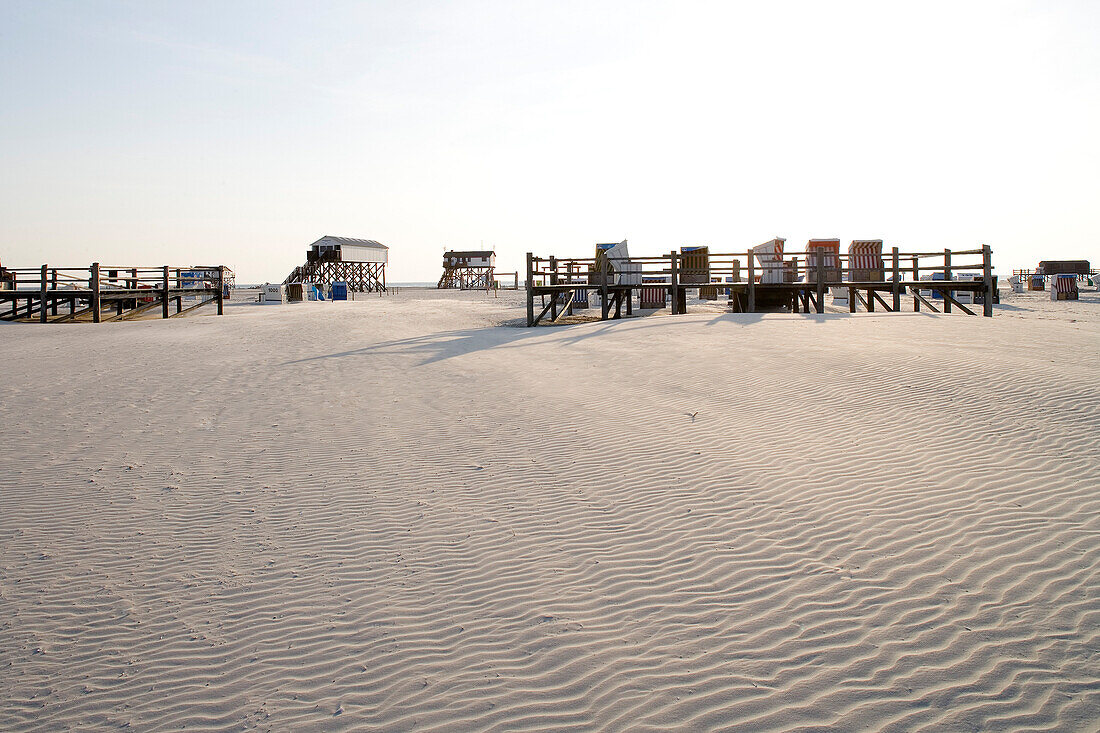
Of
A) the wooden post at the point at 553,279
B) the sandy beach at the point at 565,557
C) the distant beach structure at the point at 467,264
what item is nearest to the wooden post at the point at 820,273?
the wooden post at the point at 553,279

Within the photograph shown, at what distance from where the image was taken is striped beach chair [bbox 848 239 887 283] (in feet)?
73.7

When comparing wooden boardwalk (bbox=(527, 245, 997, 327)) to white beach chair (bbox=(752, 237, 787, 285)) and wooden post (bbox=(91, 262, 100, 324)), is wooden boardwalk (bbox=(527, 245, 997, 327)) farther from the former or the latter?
wooden post (bbox=(91, 262, 100, 324))

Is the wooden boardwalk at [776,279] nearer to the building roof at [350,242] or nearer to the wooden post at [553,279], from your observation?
the wooden post at [553,279]

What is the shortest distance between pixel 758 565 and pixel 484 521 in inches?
84.0

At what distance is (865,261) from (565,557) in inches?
830

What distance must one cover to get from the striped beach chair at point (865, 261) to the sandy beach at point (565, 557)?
13.1 meters

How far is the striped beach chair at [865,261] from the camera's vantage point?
2245cm

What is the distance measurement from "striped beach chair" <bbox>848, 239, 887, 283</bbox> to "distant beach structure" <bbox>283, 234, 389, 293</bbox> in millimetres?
50872

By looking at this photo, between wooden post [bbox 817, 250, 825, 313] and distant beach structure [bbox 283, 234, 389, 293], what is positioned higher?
distant beach structure [bbox 283, 234, 389, 293]

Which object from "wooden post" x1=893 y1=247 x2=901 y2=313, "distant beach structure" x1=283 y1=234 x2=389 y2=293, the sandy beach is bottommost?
the sandy beach

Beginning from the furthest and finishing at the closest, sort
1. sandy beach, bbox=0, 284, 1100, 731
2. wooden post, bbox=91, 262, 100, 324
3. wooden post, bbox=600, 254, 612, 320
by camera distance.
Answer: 1. wooden post, bbox=91, 262, 100, 324
2. wooden post, bbox=600, 254, 612, 320
3. sandy beach, bbox=0, 284, 1100, 731

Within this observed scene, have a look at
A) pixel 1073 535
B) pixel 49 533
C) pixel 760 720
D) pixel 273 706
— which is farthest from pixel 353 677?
pixel 1073 535

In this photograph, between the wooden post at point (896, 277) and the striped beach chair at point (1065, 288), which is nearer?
the wooden post at point (896, 277)

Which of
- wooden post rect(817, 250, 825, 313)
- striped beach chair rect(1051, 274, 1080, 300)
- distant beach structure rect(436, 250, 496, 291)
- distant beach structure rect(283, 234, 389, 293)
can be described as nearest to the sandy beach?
wooden post rect(817, 250, 825, 313)
